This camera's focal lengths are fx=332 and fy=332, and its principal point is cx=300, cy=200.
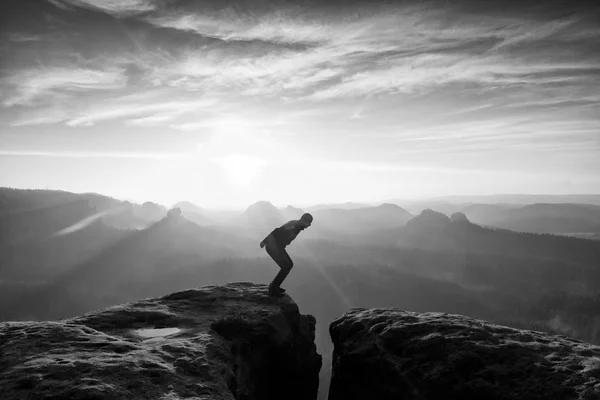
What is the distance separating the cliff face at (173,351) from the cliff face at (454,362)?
10.9ft

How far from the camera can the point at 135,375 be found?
9.28 metres

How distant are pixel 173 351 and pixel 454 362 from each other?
1028cm

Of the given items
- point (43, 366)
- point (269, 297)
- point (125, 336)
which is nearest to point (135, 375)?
point (43, 366)

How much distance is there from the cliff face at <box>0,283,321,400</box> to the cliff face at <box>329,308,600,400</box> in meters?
3.33

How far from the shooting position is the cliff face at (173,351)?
28.6 feet

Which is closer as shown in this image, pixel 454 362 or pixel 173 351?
pixel 173 351

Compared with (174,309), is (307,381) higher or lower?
lower

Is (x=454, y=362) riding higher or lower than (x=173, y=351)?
lower

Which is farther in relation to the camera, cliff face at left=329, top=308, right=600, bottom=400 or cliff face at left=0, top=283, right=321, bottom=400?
cliff face at left=329, top=308, right=600, bottom=400

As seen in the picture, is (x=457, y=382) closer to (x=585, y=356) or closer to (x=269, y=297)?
(x=585, y=356)

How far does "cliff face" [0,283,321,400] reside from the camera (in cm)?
872

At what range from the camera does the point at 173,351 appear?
11.4 metres

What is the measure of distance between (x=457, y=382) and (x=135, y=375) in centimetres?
1078

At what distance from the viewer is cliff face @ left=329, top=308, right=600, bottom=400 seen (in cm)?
1073
